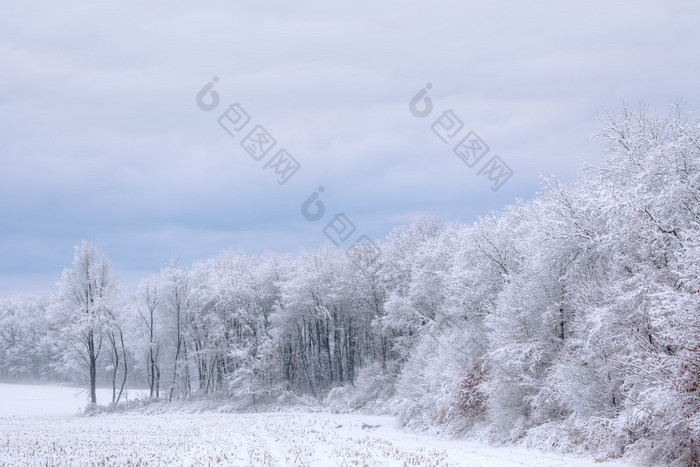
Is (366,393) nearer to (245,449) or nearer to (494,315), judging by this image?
(494,315)

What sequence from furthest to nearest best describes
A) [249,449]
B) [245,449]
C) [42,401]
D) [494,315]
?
1. [42,401]
2. [494,315]
3. [245,449]
4. [249,449]

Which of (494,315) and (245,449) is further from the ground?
(494,315)

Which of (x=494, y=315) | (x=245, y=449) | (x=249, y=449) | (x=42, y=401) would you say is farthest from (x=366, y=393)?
(x=42, y=401)

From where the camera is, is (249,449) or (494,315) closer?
(249,449)

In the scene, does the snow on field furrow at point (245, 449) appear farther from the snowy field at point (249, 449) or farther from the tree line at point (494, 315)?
the tree line at point (494, 315)

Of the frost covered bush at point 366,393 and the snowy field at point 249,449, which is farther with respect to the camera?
the frost covered bush at point 366,393

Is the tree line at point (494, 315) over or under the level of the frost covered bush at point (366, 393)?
over

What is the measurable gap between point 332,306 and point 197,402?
1628cm

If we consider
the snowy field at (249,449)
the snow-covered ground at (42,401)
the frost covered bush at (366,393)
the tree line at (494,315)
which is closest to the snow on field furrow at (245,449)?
the snowy field at (249,449)

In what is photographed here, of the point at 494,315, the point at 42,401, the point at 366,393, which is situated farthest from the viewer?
the point at 42,401

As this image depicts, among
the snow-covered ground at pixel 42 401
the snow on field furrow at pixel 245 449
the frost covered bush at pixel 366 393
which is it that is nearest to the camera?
the snow on field furrow at pixel 245 449

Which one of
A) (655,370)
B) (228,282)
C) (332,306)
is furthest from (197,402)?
(655,370)

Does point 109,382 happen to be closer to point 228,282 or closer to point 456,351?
point 228,282

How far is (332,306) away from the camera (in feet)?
184
